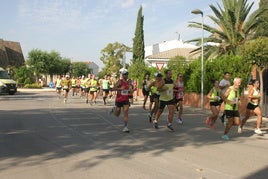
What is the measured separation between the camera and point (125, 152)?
8.44 metres

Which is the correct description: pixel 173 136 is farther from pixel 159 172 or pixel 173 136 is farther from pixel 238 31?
pixel 238 31

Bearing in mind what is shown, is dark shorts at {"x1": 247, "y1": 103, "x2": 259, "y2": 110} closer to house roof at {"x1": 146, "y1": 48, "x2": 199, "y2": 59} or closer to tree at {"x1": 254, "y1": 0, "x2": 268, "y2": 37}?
tree at {"x1": 254, "y1": 0, "x2": 268, "y2": 37}

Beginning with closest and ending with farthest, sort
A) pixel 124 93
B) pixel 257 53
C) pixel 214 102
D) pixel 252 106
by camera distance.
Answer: pixel 252 106, pixel 124 93, pixel 214 102, pixel 257 53

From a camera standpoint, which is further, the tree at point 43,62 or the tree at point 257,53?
the tree at point 43,62

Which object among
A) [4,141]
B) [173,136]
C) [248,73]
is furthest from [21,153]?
[248,73]

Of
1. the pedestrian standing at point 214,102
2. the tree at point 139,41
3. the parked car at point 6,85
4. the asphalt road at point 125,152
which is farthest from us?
the tree at point 139,41

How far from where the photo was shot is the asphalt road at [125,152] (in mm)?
6746

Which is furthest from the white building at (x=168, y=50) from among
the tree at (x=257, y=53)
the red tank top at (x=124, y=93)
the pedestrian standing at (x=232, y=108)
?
the pedestrian standing at (x=232, y=108)

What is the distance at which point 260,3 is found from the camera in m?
28.9

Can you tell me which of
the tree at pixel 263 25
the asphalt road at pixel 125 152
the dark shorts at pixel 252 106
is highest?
the tree at pixel 263 25

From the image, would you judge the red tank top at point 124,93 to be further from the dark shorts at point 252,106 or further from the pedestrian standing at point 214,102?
the dark shorts at point 252,106

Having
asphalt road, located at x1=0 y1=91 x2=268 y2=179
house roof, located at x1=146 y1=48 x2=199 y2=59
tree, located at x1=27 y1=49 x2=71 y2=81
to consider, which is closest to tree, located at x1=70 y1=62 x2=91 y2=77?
tree, located at x1=27 y1=49 x2=71 y2=81

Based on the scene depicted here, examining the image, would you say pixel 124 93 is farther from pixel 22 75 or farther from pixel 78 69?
pixel 78 69

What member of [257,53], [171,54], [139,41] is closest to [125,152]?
[257,53]
